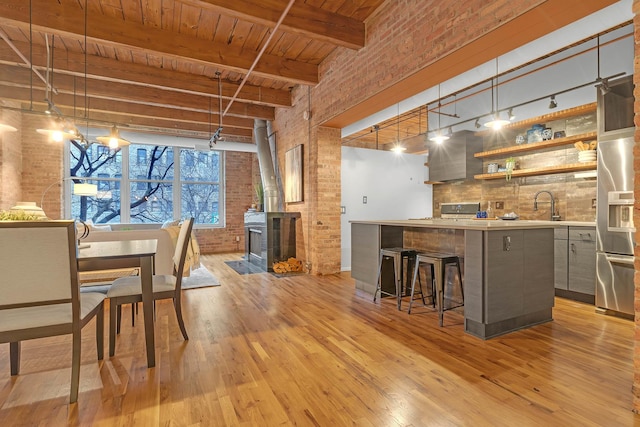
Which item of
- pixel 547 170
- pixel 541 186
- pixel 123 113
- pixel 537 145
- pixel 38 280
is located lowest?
pixel 38 280

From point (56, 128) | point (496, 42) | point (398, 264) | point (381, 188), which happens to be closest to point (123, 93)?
point (56, 128)

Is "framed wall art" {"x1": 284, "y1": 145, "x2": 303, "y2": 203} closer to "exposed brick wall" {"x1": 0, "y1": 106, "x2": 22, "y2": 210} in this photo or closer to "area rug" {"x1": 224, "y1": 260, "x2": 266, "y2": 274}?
"area rug" {"x1": 224, "y1": 260, "x2": 266, "y2": 274}

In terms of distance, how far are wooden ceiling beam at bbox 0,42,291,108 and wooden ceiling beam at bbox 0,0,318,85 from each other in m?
0.72

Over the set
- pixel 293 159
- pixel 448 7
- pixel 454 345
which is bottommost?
pixel 454 345

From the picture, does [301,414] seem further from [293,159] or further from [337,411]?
[293,159]

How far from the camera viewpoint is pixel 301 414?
1.66 meters

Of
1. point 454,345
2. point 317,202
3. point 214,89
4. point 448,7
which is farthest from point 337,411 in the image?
point 214,89

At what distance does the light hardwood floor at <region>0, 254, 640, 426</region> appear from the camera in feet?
5.40

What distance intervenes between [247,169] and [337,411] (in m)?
7.88

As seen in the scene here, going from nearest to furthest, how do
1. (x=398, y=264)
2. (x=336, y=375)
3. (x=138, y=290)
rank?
(x=336, y=375) → (x=138, y=290) → (x=398, y=264)

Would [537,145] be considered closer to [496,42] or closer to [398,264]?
[496,42]

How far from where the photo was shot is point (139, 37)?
12.3ft

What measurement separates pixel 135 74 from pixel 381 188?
4605mm

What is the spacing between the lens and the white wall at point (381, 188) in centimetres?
586
